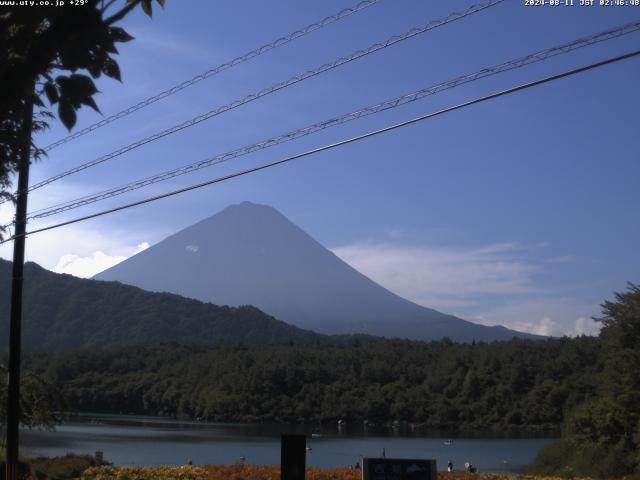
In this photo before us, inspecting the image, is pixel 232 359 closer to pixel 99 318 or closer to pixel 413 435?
pixel 413 435

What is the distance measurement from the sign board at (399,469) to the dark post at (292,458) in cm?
74

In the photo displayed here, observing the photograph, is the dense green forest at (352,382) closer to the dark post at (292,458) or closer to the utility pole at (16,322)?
the utility pole at (16,322)

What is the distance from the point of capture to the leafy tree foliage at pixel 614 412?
2493cm

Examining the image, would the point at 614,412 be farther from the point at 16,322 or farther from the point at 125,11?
the point at 125,11

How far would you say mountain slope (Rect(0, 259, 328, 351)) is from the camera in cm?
16362

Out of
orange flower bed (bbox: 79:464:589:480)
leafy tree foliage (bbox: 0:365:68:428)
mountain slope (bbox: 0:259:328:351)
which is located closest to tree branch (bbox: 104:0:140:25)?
orange flower bed (bbox: 79:464:589:480)

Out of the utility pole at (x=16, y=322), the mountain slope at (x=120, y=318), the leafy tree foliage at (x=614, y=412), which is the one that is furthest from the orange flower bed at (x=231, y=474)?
the mountain slope at (x=120, y=318)

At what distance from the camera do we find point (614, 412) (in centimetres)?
2577

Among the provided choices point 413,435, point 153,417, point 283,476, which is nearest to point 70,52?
point 283,476

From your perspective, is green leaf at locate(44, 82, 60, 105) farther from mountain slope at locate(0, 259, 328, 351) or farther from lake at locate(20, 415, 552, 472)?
mountain slope at locate(0, 259, 328, 351)

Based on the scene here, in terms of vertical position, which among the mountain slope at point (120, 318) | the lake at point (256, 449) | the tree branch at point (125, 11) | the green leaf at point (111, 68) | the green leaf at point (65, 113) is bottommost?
the lake at point (256, 449)

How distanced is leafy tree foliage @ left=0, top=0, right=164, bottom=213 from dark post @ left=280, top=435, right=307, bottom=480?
21.3 ft

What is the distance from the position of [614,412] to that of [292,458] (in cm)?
1834

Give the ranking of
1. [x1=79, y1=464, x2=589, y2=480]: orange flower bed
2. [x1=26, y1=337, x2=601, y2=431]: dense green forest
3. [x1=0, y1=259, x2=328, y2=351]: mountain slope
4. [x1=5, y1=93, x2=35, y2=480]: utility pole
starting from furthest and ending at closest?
[x1=0, y1=259, x2=328, y2=351]: mountain slope
[x1=26, y1=337, x2=601, y2=431]: dense green forest
[x1=5, y1=93, x2=35, y2=480]: utility pole
[x1=79, y1=464, x2=589, y2=480]: orange flower bed
